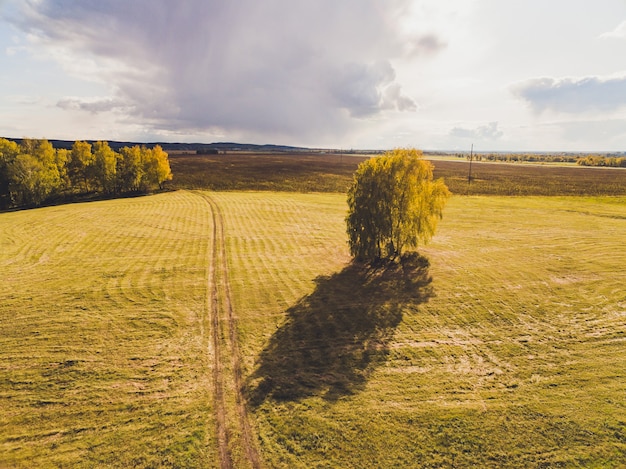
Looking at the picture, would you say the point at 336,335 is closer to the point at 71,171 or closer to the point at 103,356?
the point at 103,356

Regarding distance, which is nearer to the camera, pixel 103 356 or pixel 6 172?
pixel 103 356

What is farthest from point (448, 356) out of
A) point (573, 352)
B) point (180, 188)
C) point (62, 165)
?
point (62, 165)

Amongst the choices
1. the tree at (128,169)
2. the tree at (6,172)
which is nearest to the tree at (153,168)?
the tree at (128,169)

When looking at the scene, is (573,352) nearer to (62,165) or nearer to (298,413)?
(298,413)

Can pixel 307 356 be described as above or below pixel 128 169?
below

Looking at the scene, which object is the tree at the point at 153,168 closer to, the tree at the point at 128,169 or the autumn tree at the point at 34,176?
the tree at the point at 128,169

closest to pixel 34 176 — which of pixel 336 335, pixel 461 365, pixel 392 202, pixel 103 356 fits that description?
pixel 103 356

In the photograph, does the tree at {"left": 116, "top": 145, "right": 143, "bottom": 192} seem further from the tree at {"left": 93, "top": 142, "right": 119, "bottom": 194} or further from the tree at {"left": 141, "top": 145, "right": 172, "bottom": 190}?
the tree at {"left": 141, "top": 145, "right": 172, "bottom": 190}
